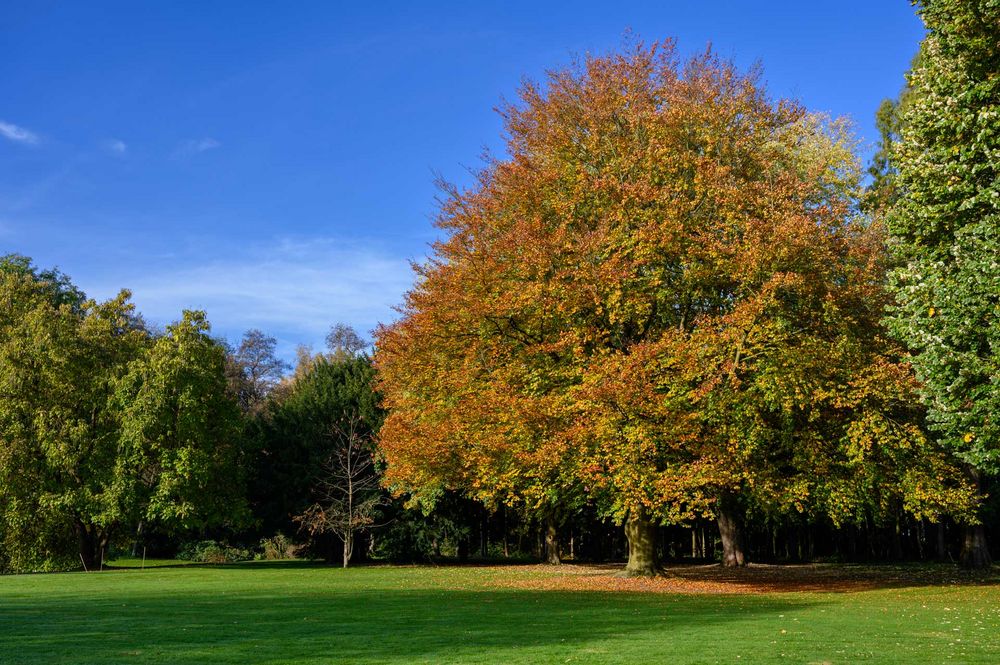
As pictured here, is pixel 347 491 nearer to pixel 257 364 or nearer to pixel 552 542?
pixel 552 542

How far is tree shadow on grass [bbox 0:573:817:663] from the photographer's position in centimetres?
1195

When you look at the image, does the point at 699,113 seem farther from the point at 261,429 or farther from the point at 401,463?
the point at 261,429

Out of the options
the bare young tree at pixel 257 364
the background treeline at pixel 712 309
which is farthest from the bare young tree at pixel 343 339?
the background treeline at pixel 712 309

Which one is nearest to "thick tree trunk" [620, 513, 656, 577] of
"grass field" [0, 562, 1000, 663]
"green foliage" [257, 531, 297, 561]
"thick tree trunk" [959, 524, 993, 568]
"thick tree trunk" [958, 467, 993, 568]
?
"grass field" [0, 562, 1000, 663]

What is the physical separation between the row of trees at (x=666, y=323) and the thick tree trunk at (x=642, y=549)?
85 mm

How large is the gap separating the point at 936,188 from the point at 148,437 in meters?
37.7

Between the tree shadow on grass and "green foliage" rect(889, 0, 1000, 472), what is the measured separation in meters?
6.32

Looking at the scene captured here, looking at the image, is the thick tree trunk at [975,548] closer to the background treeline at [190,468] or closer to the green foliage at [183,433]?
the background treeline at [190,468]

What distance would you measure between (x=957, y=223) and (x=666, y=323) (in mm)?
10964

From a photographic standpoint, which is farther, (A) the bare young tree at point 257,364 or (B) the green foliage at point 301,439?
(A) the bare young tree at point 257,364

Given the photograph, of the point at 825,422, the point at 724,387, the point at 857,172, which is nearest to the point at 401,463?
the point at 724,387

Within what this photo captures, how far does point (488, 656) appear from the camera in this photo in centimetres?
1177

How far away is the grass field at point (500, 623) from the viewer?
471 inches

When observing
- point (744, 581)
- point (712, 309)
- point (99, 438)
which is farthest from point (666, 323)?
point (99, 438)
